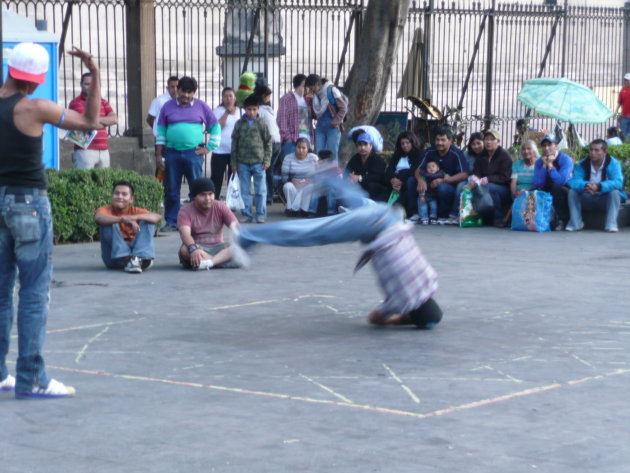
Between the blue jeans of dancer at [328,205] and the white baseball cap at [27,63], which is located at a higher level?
the white baseball cap at [27,63]

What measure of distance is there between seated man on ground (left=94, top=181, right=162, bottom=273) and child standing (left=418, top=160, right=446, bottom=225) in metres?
4.70

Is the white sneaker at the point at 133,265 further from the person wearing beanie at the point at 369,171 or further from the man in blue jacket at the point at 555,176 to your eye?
the man in blue jacket at the point at 555,176

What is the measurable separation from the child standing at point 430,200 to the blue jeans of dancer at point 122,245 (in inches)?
185

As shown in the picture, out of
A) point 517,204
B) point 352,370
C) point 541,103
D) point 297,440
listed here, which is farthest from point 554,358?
point 541,103

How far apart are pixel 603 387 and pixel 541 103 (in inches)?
412

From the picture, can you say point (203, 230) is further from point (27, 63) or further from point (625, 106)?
point (625, 106)

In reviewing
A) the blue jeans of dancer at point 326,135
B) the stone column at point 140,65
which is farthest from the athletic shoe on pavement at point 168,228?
A: the blue jeans of dancer at point 326,135

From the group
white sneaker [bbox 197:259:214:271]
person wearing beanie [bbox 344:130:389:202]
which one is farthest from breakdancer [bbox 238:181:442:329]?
person wearing beanie [bbox 344:130:389:202]

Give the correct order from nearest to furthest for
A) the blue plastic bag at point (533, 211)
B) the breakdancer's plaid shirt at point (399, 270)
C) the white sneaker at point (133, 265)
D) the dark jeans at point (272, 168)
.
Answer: the breakdancer's plaid shirt at point (399, 270) → the white sneaker at point (133, 265) → the blue plastic bag at point (533, 211) → the dark jeans at point (272, 168)

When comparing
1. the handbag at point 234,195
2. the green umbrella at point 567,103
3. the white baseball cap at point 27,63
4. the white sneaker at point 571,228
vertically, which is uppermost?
the white baseball cap at point 27,63

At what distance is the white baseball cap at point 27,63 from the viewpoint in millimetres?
5715

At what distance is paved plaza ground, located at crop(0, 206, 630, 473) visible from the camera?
5.12 metres

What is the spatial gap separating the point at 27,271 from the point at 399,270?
8.94ft

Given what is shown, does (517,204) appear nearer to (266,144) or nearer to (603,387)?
(266,144)
